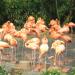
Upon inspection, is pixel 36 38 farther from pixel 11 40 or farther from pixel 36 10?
pixel 36 10

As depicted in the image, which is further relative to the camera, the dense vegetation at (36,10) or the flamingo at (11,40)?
the dense vegetation at (36,10)

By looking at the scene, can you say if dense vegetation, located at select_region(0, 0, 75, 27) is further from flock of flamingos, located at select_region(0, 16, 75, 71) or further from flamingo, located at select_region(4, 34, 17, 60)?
flamingo, located at select_region(4, 34, 17, 60)

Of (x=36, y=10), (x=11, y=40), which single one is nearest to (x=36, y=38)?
(x=11, y=40)

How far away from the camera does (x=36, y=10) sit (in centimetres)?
1936

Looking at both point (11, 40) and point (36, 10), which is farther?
point (36, 10)

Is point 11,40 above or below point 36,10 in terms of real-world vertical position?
below

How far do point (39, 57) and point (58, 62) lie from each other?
603mm

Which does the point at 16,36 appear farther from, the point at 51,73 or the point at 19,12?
the point at 19,12

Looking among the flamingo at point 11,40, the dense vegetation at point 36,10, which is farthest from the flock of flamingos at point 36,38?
the dense vegetation at point 36,10

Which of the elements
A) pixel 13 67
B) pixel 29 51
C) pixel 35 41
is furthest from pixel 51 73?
pixel 29 51

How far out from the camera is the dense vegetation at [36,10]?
18312 mm

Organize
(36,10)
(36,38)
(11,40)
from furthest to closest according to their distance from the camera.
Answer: (36,10)
(11,40)
(36,38)

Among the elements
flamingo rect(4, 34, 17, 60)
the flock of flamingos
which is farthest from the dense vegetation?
flamingo rect(4, 34, 17, 60)

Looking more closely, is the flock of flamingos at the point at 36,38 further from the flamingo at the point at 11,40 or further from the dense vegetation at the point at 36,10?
the dense vegetation at the point at 36,10
